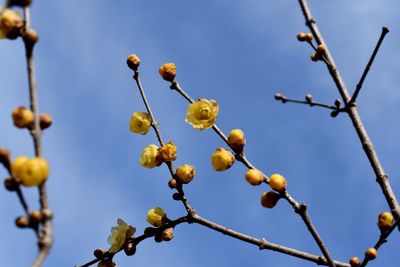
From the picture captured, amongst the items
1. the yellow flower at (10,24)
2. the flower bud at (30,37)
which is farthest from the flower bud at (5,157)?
the yellow flower at (10,24)

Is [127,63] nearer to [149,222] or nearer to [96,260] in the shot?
[149,222]

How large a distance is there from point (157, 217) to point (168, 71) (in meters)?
1.33

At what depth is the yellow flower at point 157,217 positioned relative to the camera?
4.17 m

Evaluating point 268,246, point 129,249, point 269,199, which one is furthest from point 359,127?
point 129,249

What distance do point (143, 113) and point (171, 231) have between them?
1112 mm

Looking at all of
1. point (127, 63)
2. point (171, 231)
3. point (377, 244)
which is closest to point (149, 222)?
point (171, 231)

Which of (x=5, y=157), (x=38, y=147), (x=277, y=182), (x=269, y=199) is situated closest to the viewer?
(x=38, y=147)

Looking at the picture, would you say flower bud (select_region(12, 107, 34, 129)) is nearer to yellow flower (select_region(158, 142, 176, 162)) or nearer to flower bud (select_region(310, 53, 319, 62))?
yellow flower (select_region(158, 142, 176, 162))

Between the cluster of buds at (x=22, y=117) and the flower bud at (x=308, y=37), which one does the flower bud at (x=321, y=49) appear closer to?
the flower bud at (x=308, y=37)

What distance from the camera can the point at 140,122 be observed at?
179 inches

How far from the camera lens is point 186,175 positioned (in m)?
4.13

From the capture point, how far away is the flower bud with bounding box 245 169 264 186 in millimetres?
3553

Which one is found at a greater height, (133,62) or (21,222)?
(133,62)

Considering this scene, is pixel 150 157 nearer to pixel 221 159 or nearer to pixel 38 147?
pixel 221 159
